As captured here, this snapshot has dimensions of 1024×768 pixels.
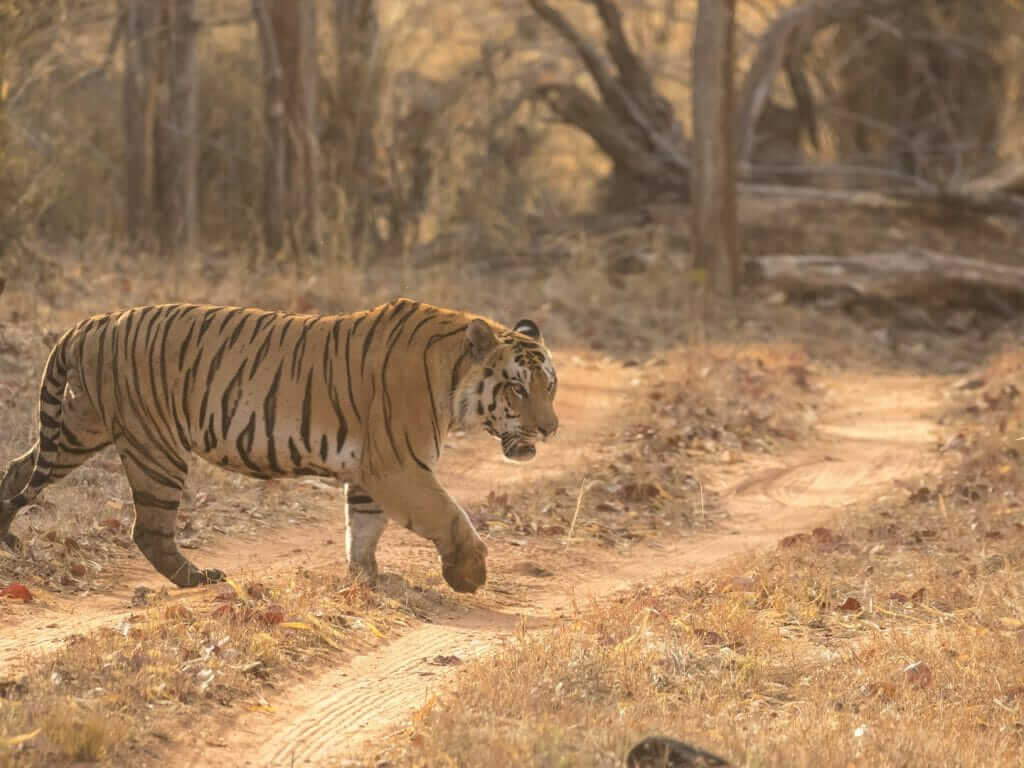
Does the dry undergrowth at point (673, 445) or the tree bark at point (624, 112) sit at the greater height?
the tree bark at point (624, 112)

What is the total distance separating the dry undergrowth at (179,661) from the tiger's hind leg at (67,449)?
27.5 inches

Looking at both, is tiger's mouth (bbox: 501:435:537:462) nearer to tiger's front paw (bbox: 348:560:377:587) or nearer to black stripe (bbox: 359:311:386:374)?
black stripe (bbox: 359:311:386:374)

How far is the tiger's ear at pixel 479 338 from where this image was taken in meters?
6.15

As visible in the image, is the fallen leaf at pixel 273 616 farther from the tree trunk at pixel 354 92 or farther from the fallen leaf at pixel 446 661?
the tree trunk at pixel 354 92

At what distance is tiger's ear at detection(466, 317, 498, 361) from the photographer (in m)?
6.15

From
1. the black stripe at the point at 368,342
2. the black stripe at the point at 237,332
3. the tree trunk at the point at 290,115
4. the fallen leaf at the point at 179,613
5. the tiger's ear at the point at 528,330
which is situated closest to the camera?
the fallen leaf at the point at 179,613

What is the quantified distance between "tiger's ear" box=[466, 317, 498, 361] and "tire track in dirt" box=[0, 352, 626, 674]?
1366 mm

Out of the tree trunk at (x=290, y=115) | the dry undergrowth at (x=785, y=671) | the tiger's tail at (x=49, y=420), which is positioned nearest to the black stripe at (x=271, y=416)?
the tiger's tail at (x=49, y=420)

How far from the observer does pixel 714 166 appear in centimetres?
1681

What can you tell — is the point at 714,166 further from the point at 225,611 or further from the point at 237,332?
the point at 225,611

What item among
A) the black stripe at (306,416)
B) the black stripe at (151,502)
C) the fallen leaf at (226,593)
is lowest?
the fallen leaf at (226,593)

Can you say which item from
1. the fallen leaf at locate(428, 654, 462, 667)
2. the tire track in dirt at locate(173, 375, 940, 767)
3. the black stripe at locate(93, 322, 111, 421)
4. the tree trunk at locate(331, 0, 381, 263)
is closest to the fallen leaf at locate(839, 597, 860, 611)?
the tire track in dirt at locate(173, 375, 940, 767)

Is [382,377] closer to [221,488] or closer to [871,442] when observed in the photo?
[221,488]

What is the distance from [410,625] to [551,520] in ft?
7.54
